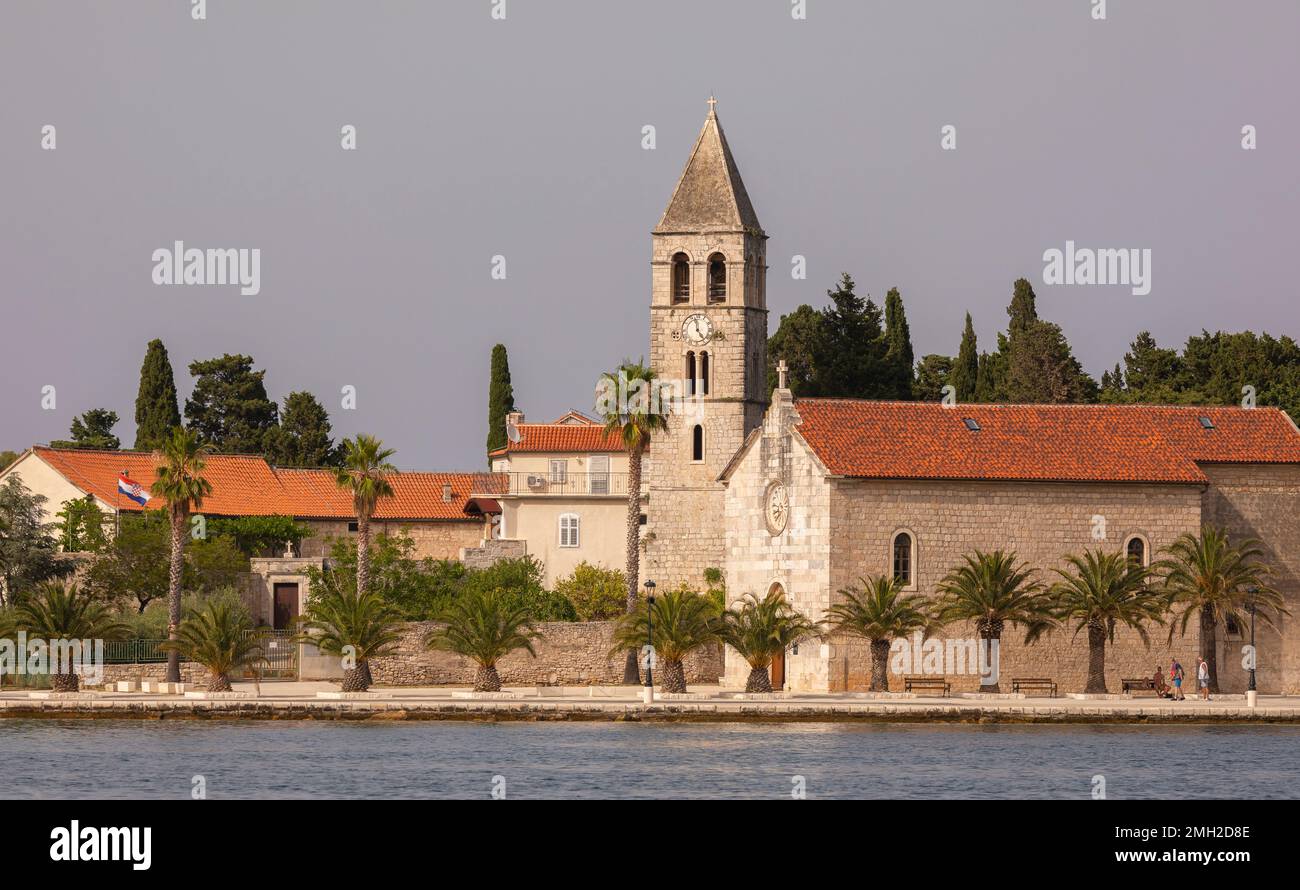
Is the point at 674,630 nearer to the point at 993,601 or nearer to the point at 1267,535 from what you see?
the point at 993,601

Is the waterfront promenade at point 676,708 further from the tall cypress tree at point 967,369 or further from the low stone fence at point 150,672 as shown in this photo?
the tall cypress tree at point 967,369

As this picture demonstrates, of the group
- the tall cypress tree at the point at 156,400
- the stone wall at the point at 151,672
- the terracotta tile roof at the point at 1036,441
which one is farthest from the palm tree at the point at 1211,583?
the tall cypress tree at the point at 156,400

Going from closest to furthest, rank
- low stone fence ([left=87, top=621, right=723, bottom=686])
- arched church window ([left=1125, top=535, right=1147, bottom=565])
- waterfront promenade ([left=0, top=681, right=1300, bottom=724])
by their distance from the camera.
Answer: waterfront promenade ([left=0, top=681, right=1300, bottom=724])
arched church window ([left=1125, top=535, right=1147, bottom=565])
low stone fence ([left=87, top=621, right=723, bottom=686])

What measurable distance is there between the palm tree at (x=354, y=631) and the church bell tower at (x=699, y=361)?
39.2 feet

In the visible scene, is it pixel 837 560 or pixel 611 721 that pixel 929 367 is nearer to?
pixel 837 560

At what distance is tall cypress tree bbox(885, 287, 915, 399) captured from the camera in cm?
9138

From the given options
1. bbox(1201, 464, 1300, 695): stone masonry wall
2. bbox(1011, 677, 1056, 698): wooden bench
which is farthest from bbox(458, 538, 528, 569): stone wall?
bbox(1201, 464, 1300, 695): stone masonry wall

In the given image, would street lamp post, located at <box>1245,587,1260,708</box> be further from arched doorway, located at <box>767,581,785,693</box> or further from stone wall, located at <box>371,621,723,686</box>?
stone wall, located at <box>371,621,723,686</box>

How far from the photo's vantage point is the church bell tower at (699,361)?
72.0 metres

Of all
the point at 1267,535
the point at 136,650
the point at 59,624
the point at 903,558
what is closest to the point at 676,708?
the point at 903,558

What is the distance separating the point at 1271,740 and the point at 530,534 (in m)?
29.7

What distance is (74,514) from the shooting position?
7569 centimetres

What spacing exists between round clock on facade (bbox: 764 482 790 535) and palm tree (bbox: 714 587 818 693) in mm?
2848
